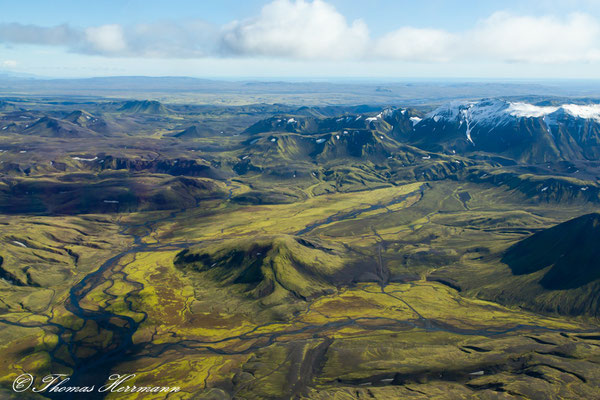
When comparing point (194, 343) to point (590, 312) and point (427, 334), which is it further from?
point (590, 312)

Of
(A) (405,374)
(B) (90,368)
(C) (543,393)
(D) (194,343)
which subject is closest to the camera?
(C) (543,393)

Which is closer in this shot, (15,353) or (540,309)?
(15,353)

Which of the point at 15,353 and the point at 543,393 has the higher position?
the point at 543,393

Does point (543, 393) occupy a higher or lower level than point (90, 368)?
higher

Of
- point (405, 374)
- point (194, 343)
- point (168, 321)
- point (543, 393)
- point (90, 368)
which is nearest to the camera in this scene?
point (543, 393)

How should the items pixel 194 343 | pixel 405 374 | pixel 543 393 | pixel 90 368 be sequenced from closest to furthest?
pixel 543 393 < pixel 405 374 < pixel 90 368 < pixel 194 343

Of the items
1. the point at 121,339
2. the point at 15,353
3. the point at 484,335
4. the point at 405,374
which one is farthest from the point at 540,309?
the point at 15,353

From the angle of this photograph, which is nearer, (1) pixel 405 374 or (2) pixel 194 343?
(1) pixel 405 374

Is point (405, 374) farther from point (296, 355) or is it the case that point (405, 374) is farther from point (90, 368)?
point (90, 368)

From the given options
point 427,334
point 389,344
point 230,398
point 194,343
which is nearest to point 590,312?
point 427,334
